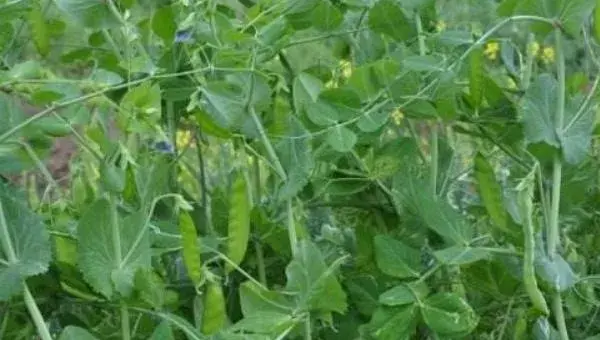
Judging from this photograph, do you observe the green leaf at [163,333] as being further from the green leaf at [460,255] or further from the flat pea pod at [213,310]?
the green leaf at [460,255]

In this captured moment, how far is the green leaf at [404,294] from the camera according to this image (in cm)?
98

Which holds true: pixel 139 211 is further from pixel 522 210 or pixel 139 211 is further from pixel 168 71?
pixel 522 210

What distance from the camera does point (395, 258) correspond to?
103cm

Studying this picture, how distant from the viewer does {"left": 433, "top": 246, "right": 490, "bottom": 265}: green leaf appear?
98 cm

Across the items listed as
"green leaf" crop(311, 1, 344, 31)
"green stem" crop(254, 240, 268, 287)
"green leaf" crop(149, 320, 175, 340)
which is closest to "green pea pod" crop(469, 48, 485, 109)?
"green leaf" crop(311, 1, 344, 31)

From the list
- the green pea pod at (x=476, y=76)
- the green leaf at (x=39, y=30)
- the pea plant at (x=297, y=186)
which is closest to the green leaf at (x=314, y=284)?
the pea plant at (x=297, y=186)

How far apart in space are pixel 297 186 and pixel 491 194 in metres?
0.16

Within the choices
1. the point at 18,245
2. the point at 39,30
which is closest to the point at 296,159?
the point at 18,245

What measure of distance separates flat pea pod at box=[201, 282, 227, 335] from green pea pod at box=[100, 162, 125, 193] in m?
0.11

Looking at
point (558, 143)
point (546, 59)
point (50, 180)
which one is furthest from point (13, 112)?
point (546, 59)

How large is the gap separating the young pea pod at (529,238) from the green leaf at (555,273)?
11mm

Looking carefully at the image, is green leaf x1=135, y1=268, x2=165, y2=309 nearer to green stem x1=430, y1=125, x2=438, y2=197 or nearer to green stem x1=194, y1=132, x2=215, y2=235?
green stem x1=194, y1=132, x2=215, y2=235

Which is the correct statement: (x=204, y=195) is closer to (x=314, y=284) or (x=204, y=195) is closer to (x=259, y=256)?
(x=259, y=256)

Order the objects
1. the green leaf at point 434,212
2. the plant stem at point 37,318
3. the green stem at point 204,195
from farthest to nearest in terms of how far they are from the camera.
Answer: the green stem at point 204,195 < the green leaf at point 434,212 < the plant stem at point 37,318
